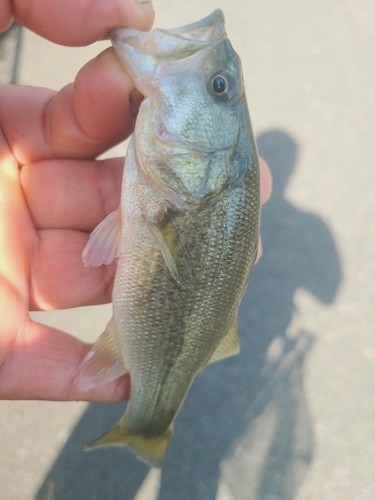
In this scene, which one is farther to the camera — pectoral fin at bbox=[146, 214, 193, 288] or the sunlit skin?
the sunlit skin

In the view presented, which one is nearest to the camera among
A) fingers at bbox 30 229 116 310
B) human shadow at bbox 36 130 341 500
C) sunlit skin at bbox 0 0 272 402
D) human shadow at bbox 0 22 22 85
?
sunlit skin at bbox 0 0 272 402

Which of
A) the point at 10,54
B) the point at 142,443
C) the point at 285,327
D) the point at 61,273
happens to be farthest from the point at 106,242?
the point at 10,54

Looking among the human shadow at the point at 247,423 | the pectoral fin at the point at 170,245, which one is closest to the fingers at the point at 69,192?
the pectoral fin at the point at 170,245

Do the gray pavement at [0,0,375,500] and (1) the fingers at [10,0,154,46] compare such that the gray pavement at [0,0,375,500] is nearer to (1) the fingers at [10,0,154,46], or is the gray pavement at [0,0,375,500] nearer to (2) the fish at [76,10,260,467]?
(2) the fish at [76,10,260,467]

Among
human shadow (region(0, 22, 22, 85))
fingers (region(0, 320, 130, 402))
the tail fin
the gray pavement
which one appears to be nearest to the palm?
fingers (region(0, 320, 130, 402))

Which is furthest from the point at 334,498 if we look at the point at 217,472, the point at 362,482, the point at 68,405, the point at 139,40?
the point at 139,40

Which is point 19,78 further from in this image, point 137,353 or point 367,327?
point 367,327

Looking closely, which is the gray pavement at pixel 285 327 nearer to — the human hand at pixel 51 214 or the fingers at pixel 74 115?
the human hand at pixel 51 214

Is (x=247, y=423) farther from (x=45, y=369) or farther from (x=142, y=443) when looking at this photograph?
(x=45, y=369)
